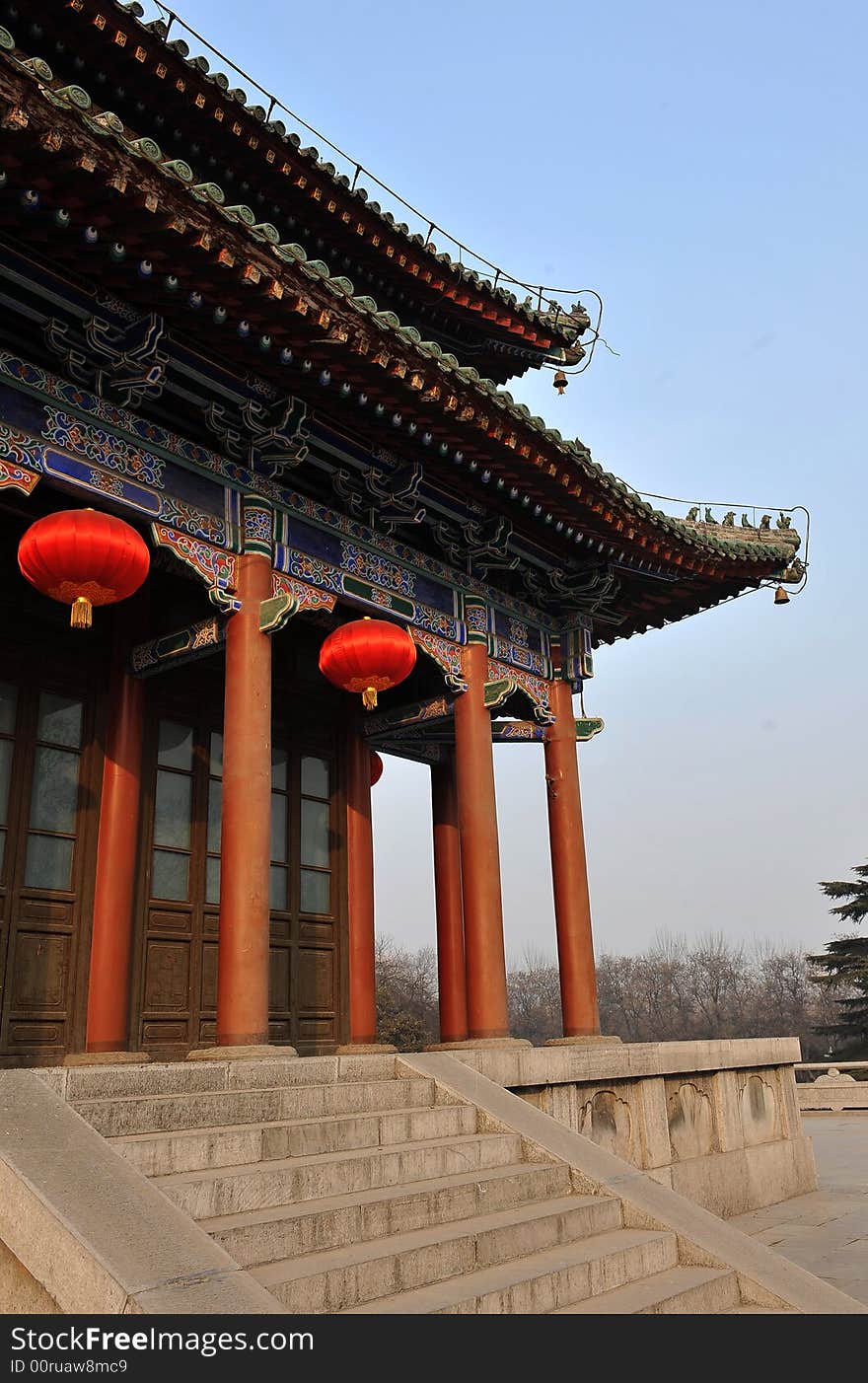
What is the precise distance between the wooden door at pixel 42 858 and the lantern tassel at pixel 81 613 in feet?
7.24

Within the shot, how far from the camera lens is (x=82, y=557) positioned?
595 cm

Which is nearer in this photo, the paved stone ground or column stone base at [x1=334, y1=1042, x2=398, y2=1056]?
the paved stone ground

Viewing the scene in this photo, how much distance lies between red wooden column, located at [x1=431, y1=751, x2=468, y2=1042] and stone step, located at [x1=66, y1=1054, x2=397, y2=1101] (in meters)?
4.83

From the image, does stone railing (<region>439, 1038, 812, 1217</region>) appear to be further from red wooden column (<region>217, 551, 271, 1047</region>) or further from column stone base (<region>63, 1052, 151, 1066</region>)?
column stone base (<region>63, 1052, 151, 1066</region>)

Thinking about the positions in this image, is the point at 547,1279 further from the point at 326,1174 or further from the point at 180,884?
the point at 180,884

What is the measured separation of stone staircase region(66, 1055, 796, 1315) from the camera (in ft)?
12.7

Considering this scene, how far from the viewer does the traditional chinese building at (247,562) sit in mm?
6191

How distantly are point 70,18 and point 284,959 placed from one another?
7873 mm

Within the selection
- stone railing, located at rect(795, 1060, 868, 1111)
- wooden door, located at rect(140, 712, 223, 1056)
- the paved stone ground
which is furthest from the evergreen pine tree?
wooden door, located at rect(140, 712, 223, 1056)

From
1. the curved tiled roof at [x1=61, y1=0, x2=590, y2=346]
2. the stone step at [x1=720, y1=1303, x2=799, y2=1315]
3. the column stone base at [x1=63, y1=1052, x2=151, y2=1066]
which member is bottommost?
the stone step at [x1=720, y1=1303, x2=799, y2=1315]

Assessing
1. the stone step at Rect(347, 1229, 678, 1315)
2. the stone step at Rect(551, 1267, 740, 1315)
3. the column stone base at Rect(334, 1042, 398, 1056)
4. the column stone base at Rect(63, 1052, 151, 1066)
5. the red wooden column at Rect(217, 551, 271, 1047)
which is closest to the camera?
the stone step at Rect(347, 1229, 678, 1315)

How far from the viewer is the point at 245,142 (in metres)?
8.76

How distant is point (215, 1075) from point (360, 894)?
4.87 meters
